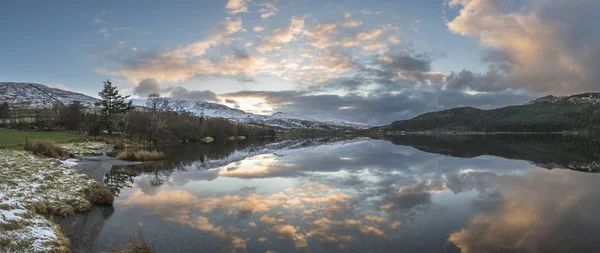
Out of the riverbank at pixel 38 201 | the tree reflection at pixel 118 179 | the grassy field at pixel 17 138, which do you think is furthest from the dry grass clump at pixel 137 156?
the riverbank at pixel 38 201

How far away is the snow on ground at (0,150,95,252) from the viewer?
772cm

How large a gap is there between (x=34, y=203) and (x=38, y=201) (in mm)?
400

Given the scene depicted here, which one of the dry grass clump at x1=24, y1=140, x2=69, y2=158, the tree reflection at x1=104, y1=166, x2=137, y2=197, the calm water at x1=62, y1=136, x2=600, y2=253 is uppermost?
the dry grass clump at x1=24, y1=140, x2=69, y2=158

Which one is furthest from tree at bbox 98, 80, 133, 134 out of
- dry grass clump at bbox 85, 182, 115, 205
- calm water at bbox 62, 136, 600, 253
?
dry grass clump at bbox 85, 182, 115, 205

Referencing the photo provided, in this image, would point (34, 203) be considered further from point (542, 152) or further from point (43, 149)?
point (542, 152)

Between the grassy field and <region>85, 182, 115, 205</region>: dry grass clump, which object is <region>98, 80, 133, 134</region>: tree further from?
<region>85, 182, 115, 205</region>: dry grass clump

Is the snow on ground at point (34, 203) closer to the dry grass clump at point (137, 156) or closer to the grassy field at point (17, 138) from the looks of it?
the grassy field at point (17, 138)

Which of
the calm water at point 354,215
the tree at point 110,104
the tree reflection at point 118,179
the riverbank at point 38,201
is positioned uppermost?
the tree at point 110,104

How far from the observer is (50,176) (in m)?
15.8

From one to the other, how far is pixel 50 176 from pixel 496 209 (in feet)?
70.9

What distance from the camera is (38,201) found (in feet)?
38.4

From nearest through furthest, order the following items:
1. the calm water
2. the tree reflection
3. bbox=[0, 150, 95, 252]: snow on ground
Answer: bbox=[0, 150, 95, 252]: snow on ground
the calm water
the tree reflection

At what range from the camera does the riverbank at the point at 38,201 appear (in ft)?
25.5

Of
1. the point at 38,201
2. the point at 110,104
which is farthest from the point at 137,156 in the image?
the point at 110,104
